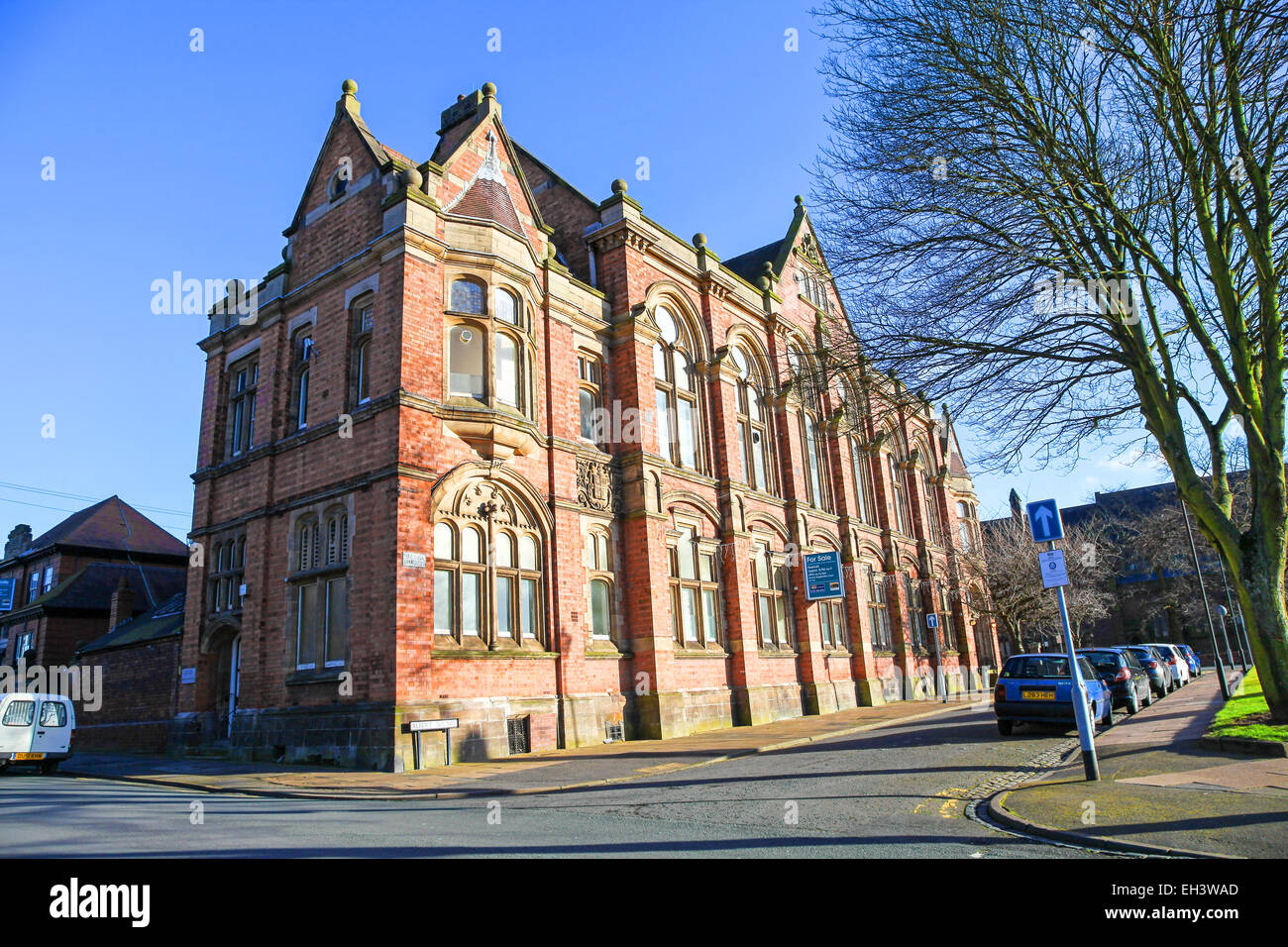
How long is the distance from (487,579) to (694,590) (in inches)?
293

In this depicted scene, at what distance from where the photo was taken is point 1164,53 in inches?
456

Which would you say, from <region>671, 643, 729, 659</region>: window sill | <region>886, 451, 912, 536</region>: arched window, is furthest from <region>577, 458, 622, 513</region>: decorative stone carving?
<region>886, 451, 912, 536</region>: arched window

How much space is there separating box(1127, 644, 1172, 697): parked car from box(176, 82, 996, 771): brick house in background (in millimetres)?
9418

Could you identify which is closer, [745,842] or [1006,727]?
[745,842]

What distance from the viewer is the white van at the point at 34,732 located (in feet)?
58.6

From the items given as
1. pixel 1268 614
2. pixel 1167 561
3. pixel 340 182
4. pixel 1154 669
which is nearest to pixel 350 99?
pixel 340 182

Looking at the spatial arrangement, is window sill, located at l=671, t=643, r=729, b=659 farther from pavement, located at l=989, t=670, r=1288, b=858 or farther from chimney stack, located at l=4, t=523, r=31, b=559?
chimney stack, located at l=4, t=523, r=31, b=559

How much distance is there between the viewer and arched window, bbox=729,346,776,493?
2656 centimetres

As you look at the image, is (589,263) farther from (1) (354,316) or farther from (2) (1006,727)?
(2) (1006,727)

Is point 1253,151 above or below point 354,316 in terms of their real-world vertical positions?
below

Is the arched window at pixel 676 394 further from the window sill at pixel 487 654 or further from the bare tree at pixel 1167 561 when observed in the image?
the bare tree at pixel 1167 561

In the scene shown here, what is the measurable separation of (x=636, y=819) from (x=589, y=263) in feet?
59.1

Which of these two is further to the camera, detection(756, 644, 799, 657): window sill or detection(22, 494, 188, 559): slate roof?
detection(22, 494, 188, 559): slate roof
